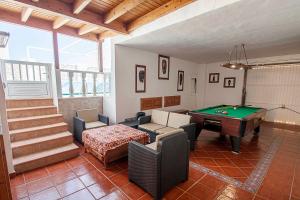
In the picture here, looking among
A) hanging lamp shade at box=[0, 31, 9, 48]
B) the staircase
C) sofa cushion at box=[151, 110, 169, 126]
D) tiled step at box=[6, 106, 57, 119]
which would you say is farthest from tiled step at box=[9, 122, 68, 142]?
sofa cushion at box=[151, 110, 169, 126]

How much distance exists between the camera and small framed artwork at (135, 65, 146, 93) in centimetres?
504

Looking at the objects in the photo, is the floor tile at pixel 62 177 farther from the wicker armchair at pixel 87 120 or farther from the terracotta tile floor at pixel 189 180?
the wicker armchair at pixel 87 120

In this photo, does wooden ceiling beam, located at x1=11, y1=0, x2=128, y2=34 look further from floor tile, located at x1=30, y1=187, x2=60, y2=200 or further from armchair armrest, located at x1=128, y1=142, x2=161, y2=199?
floor tile, located at x1=30, y1=187, x2=60, y2=200

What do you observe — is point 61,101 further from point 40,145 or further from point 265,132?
point 265,132

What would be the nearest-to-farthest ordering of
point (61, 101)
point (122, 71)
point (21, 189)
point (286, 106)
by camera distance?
point (21, 189)
point (61, 101)
point (122, 71)
point (286, 106)

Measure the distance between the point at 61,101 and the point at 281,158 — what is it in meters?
5.66

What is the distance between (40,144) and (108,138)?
58.4 inches

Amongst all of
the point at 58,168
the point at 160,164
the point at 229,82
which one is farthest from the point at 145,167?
the point at 229,82

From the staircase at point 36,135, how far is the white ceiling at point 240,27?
113 inches

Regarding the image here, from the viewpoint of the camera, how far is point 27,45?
4.41m

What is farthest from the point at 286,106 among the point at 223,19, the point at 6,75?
the point at 6,75

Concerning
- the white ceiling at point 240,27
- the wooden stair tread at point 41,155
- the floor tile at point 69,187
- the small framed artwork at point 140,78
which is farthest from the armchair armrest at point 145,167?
the small framed artwork at point 140,78

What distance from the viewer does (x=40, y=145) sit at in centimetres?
307

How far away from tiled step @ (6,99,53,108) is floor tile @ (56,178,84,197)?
2629 millimetres
